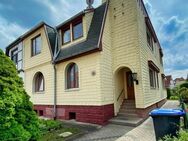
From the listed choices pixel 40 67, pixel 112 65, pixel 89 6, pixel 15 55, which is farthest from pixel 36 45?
pixel 112 65

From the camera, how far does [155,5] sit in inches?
506

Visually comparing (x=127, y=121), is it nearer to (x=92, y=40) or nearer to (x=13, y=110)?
(x=92, y=40)

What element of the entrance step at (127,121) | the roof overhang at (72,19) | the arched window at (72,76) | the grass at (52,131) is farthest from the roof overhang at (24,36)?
the entrance step at (127,121)

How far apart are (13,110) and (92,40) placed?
6.77 meters

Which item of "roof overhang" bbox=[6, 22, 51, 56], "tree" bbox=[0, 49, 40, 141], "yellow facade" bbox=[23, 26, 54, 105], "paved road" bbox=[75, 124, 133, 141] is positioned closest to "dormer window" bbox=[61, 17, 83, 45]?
"yellow facade" bbox=[23, 26, 54, 105]

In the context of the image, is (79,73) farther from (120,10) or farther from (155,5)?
(155,5)

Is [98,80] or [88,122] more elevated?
[98,80]

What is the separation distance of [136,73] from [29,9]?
8.34 meters

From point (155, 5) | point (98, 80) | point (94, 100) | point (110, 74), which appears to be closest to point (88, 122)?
point (94, 100)

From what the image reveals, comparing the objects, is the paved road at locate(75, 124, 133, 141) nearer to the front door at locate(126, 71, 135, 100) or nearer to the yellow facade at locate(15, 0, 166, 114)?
the yellow facade at locate(15, 0, 166, 114)

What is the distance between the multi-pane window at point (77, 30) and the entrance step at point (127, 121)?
5889 mm

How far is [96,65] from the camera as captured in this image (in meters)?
9.67

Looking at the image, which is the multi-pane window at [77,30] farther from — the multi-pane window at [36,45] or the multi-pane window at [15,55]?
the multi-pane window at [15,55]

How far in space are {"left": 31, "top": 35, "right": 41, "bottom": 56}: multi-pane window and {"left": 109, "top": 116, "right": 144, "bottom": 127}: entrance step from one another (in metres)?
8.21
